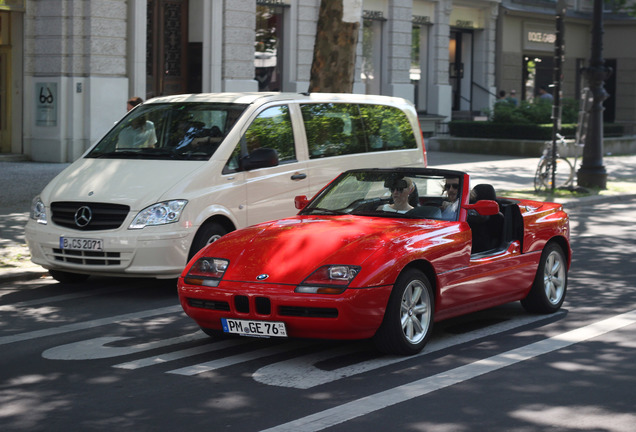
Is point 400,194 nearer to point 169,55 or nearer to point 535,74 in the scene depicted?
point 169,55

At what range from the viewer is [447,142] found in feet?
109

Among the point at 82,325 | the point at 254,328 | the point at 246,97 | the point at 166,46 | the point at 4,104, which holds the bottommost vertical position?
the point at 82,325

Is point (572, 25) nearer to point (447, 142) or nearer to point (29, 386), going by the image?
point (447, 142)

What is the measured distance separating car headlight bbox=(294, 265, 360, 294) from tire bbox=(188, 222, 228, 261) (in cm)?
319

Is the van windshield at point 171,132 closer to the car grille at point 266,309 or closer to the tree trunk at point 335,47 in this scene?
the car grille at point 266,309

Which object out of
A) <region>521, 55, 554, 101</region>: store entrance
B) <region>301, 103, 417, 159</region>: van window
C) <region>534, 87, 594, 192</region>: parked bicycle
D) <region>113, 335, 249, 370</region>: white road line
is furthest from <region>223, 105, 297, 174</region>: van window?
<region>521, 55, 554, 101</region>: store entrance

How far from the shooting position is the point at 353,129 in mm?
12633

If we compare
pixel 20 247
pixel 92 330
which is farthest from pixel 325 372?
pixel 20 247

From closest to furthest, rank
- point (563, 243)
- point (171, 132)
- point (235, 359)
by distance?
1. point (235, 359)
2. point (563, 243)
3. point (171, 132)

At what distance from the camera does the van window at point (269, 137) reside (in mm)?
10977

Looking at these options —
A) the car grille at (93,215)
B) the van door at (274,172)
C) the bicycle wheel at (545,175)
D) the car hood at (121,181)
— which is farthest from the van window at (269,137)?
the bicycle wheel at (545,175)

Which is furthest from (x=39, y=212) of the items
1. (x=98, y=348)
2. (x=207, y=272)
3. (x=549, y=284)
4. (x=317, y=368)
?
(x=549, y=284)

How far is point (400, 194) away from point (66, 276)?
13.1ft

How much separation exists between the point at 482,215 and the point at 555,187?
13.3 m
